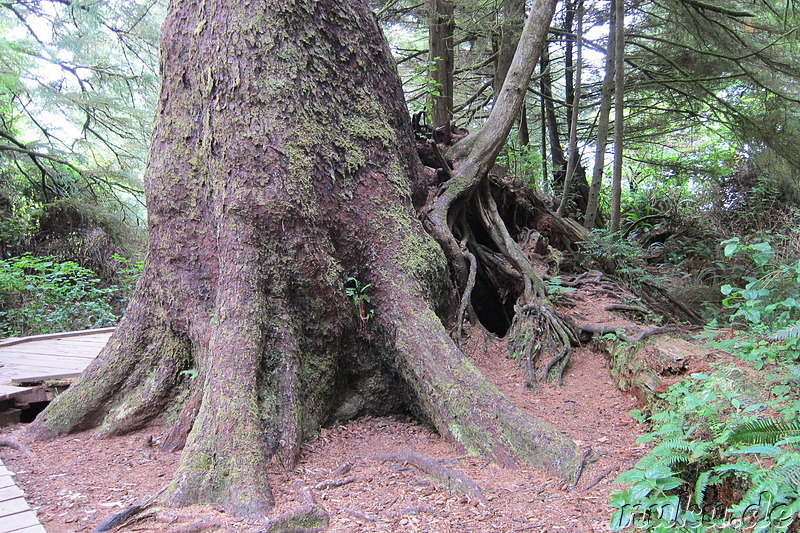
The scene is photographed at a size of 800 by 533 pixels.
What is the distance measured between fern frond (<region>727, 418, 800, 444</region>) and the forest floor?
2.20ft

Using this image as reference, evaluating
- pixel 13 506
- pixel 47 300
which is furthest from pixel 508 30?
pixel 47 300

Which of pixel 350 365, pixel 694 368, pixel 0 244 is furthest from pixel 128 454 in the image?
pixel 0 244

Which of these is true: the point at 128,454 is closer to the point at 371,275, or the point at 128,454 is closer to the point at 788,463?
the point at 371,275

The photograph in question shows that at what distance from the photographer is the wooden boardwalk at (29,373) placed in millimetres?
2488

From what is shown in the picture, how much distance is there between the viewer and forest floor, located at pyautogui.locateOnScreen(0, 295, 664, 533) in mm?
2355

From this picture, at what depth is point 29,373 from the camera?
4.96 m

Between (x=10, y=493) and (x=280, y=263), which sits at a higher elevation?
(x=280, y=263)

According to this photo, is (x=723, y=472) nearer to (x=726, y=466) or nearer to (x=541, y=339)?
(x=726, y=466)

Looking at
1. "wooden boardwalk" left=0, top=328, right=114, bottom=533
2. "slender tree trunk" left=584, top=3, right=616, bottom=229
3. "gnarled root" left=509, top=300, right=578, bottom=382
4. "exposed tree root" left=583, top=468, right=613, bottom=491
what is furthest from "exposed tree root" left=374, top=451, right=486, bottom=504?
"slender tree trunk" left=584, top=3, right=616, bottom=229

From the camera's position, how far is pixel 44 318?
852 cm

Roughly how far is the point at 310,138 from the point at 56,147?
9.29 meters

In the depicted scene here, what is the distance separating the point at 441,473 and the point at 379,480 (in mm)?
365

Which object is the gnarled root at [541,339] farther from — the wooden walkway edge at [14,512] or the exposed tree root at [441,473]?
the wooden walkway edge at [14,512]

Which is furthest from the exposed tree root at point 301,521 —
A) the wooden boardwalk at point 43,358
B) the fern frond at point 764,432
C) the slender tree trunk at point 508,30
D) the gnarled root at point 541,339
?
the slender tree trunk at point 508,30
